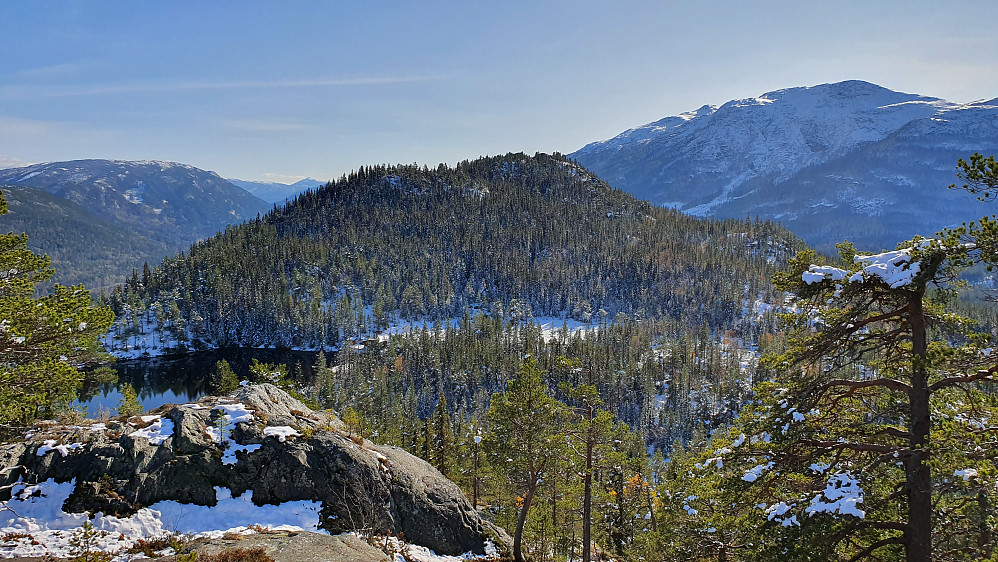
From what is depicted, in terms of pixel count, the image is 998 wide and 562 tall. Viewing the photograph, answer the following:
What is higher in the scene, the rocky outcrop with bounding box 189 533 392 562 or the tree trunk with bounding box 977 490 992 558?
the tree trunk with bounding box 977 490 992 558

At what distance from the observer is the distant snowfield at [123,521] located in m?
15.6

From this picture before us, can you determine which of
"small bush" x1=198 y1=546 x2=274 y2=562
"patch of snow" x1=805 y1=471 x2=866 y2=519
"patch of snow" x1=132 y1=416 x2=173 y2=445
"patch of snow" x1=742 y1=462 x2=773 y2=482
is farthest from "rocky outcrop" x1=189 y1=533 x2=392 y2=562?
"patch of snow" x1=805 y1=471 x2=866 y2=519

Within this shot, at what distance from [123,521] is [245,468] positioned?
4.42 metres

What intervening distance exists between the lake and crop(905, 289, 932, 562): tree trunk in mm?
119876

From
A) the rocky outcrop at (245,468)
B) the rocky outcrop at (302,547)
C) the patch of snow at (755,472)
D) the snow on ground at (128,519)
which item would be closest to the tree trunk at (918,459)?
the patch of snow at (755,472)

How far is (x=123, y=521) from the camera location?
58.0 feet

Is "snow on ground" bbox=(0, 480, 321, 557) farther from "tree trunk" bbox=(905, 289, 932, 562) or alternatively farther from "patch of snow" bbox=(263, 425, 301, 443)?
"tree trunk" bbox=(905, 289, 932, 562)

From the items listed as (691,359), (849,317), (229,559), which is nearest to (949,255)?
(849,317)

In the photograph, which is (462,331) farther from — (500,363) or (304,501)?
(304,501)

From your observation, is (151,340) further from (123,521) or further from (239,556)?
(239,556)

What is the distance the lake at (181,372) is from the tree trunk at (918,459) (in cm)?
11988

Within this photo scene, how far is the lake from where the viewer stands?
403 ft

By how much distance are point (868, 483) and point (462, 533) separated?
19747 mm

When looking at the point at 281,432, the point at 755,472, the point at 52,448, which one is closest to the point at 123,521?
the point at 52,448
